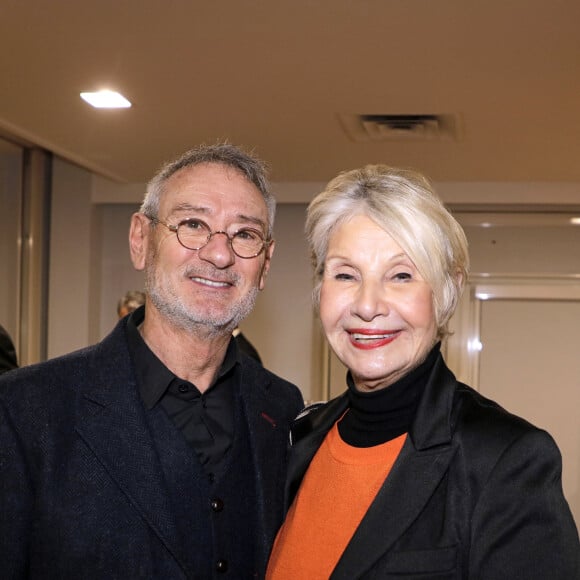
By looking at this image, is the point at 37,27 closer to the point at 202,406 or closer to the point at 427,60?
the point at 427,60

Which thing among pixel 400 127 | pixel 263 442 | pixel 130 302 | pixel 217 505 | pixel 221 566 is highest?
pixel 400 127

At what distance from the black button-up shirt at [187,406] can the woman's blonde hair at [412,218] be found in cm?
52

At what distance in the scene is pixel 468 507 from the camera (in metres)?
1.34

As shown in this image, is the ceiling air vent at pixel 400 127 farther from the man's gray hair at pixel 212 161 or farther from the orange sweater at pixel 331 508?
the orange sweater at pixel 331 508

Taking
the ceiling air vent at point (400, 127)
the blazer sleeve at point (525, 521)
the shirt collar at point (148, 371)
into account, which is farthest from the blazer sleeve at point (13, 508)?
the ceiling air vent at point (400, 127)

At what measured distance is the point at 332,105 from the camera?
12.7ft

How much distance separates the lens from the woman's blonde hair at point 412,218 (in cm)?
153

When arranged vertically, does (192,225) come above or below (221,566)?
above

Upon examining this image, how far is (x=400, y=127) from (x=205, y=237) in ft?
8.61

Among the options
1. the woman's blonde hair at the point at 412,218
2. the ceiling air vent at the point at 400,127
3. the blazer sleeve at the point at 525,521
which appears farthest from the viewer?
the ceiling air vent at the point at 400,127

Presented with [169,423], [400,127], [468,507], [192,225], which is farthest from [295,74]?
[468,507]

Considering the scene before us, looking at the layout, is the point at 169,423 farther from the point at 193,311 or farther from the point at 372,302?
the point at 372,302

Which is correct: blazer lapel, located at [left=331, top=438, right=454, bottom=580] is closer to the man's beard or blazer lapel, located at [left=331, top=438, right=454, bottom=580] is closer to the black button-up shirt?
the black button-up shirt

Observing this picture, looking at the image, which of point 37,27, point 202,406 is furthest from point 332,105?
point 202,406
